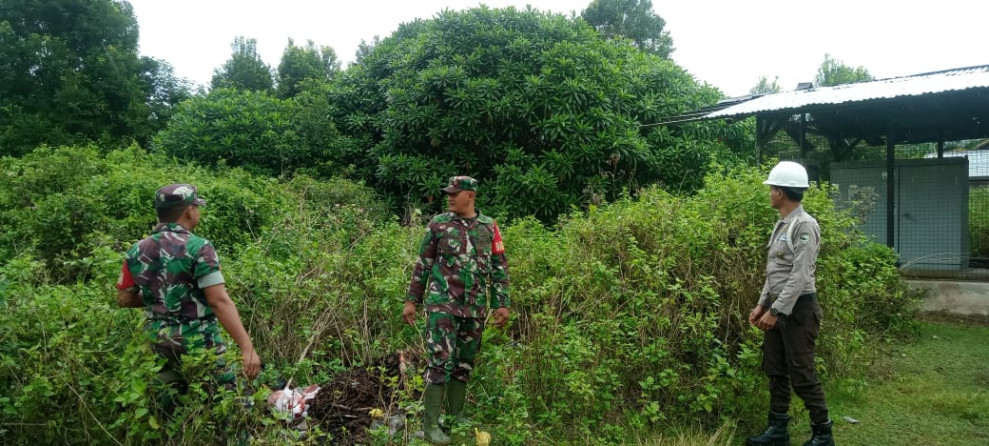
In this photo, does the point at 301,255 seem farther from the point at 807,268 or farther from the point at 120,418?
the point at 807,268

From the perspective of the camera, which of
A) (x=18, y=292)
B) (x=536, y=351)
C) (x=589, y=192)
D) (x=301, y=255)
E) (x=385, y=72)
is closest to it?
(x=18, y=292)

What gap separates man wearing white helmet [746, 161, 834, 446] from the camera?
3.99 meters

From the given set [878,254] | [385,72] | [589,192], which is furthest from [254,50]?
[878,254]

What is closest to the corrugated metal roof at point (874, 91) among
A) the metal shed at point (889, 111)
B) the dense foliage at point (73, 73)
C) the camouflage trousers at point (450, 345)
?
the metal shed at point (889, 111)

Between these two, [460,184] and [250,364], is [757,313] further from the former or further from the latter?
[250,364]

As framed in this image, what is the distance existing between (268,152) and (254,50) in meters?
38.8

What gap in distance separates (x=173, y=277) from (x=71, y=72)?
23.9m

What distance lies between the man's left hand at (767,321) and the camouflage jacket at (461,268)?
1.70 metres

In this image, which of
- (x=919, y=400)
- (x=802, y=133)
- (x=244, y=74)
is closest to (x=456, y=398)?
(x=919, y=400)

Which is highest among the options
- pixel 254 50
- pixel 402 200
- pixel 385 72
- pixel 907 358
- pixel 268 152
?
pixel 254 50

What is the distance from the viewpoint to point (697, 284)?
4.79m

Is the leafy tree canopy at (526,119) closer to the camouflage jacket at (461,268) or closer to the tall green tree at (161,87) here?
the camouflage jacket at (461,268)

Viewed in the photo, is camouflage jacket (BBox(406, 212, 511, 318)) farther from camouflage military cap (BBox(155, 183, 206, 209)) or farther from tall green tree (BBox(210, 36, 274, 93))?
tall green tree (BBox(210, 36, 274, 93))

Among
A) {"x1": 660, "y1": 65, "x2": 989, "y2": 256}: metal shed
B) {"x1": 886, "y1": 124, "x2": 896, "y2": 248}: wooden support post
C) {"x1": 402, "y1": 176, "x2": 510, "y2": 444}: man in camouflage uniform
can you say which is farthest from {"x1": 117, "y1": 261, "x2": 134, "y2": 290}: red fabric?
{"x1": 886, "y1": 124, "x2": 896, "y2": 248}: wooden support post
